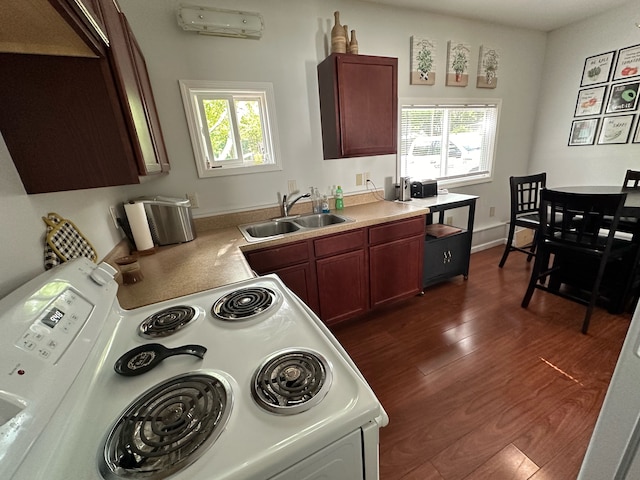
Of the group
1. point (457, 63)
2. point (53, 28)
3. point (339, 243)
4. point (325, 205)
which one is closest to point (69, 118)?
point (53, 28)

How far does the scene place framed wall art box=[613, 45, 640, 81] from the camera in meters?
2.57

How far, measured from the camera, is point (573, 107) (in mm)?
3080

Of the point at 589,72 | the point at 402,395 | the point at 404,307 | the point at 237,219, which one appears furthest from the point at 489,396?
the point at 589,72

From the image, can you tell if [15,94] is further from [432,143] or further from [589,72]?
[589,72]

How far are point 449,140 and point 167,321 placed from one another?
10.9 feet

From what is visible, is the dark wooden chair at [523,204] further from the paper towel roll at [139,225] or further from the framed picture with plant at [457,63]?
the paper towel roll at [139,225]

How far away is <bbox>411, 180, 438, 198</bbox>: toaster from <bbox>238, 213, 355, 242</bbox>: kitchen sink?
1024 millimetres

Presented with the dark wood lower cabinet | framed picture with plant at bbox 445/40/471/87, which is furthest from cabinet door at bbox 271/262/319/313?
framed picture with plant at bbox 445/40/471/87

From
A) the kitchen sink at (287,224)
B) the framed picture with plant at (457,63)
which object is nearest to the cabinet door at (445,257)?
the kitchen sink at (287,224)

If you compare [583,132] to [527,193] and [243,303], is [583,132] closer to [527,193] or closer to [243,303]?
[527,193]

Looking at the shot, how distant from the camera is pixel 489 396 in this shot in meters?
1.51

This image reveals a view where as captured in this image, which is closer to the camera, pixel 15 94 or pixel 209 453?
pixel 209 453

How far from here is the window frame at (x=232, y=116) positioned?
1.93 meters

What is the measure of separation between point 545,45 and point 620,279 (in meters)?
2.91
